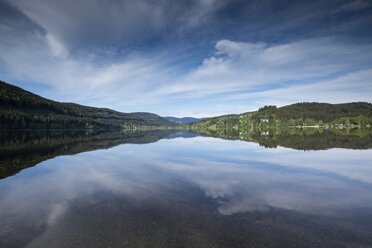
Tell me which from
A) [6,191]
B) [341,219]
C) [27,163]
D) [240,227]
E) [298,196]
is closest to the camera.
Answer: [240,227]

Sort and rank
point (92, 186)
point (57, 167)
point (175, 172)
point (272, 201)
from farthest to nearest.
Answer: point (57, 167), point (175, 172), point (92, 186), point (272, 201)

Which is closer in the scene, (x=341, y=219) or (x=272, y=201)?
(x=341, y=219)

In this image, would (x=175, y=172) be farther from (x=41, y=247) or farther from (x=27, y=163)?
(x=27, y=163)

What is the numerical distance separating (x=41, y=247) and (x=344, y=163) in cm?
3750

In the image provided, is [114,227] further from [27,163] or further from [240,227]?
[27,163]

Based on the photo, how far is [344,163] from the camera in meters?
36.2

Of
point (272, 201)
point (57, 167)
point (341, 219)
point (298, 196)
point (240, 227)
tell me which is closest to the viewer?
point (240, 227)

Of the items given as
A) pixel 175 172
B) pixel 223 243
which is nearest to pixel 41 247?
pixel 223 243

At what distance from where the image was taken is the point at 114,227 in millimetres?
13680

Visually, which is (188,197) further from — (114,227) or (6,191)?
(6,191)

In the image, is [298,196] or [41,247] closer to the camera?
[41,247]

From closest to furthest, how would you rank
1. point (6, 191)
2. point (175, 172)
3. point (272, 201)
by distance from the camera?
point (272, 201)
point (6, 191)
point (175, 172)

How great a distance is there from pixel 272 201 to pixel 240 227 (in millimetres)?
6160

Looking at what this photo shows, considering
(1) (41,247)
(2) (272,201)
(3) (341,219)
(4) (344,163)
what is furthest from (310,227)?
(4) (344,163)
